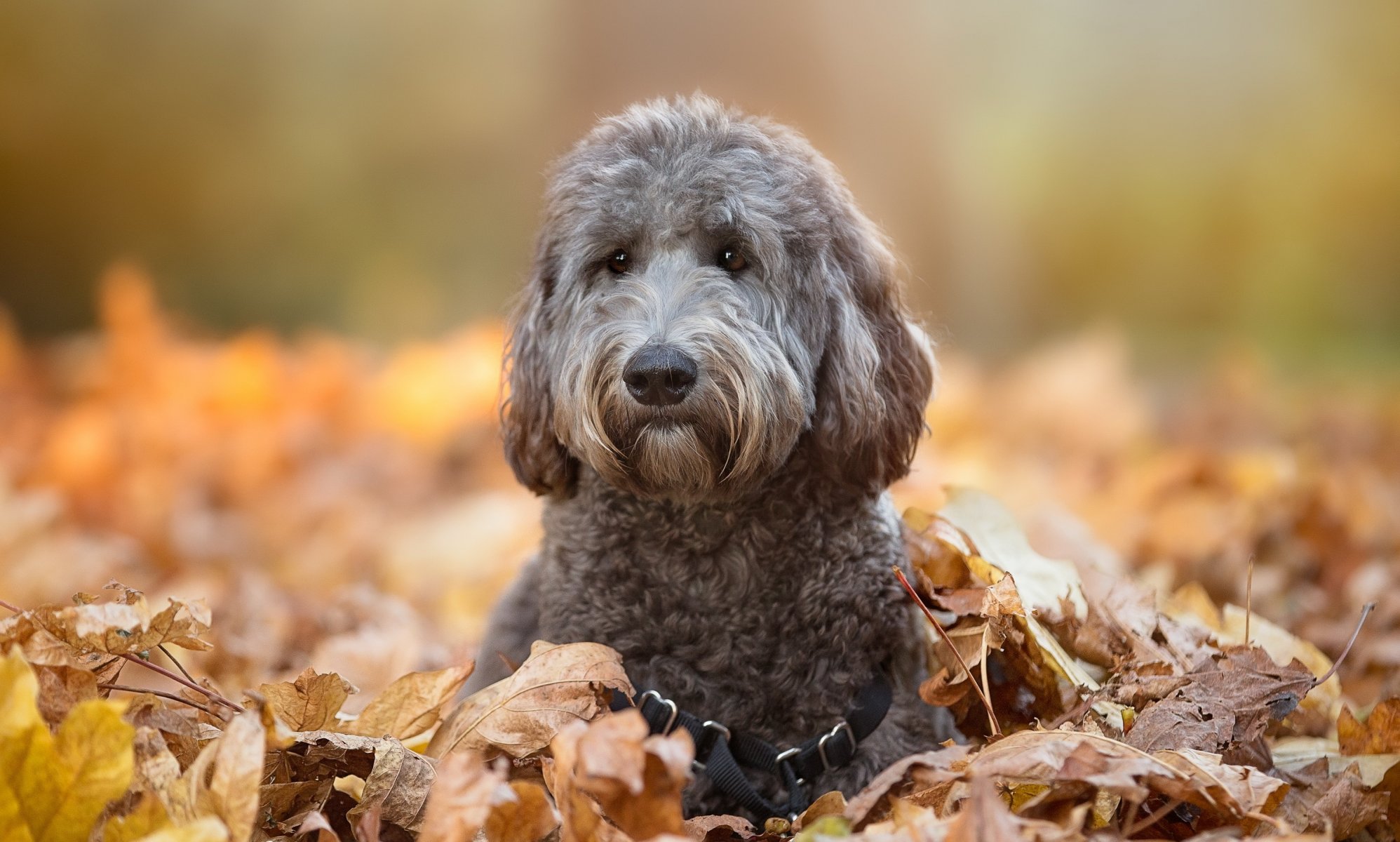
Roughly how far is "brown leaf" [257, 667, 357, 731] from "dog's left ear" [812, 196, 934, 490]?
3.61 feet

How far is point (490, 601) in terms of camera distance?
15.0ft

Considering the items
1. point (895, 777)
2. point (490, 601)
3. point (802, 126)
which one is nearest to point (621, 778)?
point (895, 777)

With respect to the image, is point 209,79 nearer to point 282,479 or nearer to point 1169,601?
point 282,479

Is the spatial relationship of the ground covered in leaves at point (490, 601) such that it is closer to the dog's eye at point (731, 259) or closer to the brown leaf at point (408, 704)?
the brown leaf at point (408, 704)

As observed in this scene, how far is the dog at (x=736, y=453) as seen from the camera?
2.44m

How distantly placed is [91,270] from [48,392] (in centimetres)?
128

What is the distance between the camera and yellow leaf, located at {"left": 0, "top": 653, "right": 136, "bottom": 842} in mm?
1578

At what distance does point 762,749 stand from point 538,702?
23.1 inches

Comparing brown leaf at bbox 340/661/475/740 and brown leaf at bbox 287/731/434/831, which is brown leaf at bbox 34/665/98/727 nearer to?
brown leaf at bbox 287/731/434/831

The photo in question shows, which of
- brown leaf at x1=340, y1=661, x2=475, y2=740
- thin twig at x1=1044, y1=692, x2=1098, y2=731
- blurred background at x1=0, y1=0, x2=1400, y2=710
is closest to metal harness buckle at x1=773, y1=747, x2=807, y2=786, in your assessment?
thin twig at x1=1044, y1=692, x2=1098, y2=731

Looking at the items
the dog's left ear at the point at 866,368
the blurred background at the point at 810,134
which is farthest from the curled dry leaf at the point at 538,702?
the blurred background at the point at 810,134

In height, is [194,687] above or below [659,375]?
below

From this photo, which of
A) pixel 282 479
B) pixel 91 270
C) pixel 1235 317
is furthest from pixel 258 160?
pixel 1235 317

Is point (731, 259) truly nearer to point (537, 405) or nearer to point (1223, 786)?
point (537, 405)
